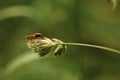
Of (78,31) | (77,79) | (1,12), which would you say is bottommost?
(77,79)

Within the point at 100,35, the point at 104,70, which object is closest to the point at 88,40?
the point at 100,35

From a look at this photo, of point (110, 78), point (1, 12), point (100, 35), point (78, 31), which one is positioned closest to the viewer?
point (78, 31)

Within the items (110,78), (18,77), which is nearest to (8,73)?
(18,77)

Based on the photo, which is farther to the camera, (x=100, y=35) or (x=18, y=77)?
(x=100, y=35)

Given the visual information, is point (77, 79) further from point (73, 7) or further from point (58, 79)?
point (73, 7)

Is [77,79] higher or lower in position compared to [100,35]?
lower

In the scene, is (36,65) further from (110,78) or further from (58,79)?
(110,78)

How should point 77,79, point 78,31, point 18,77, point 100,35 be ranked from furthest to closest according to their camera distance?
point 100,35, point 18,77, point 78,31, point 77,79
